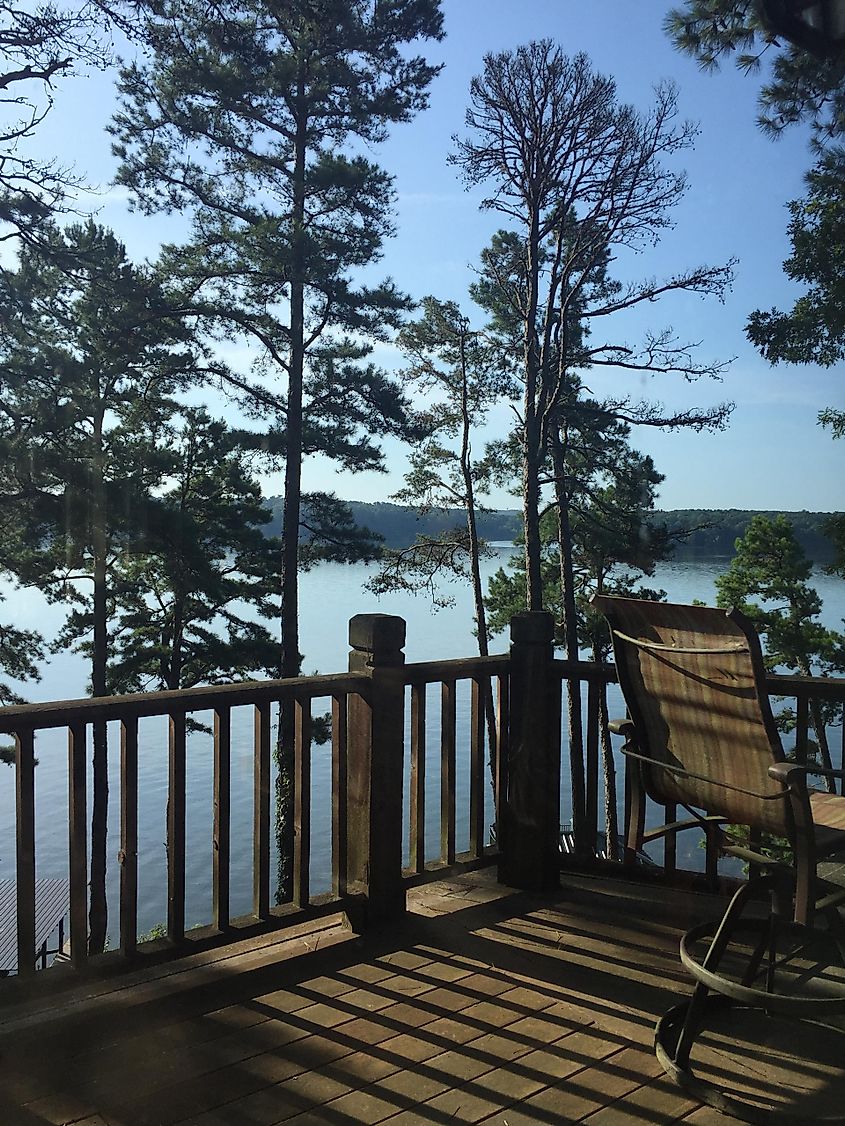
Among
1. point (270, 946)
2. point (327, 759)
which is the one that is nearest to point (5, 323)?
point (270, 946)

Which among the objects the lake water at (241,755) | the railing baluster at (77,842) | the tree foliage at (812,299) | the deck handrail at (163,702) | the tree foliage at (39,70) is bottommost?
the lake water at (241,755)

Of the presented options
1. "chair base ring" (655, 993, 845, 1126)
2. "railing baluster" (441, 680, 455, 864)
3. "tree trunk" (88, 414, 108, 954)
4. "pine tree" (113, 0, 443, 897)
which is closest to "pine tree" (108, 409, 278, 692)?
"tree trunk" (88, 414, 108, 954)

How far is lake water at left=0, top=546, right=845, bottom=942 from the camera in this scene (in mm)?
18562

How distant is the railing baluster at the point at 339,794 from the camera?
2.89 metres

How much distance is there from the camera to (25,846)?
87.4 inches

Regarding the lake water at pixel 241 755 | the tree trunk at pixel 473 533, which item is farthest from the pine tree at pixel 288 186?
the tree trunk at pixel 473 533

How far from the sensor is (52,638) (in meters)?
16.6

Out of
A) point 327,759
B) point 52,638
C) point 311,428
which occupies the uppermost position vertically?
point 311,428

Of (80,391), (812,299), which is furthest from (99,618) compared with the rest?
(812,299)

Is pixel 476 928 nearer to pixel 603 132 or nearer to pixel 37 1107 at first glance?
pixel 37 1107

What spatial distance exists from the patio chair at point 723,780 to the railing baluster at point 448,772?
2.68 ft

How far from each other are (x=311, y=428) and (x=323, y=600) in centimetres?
429

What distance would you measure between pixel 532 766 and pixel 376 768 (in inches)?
24.5

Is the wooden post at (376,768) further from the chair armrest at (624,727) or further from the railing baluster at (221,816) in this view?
the chair armrest at (624,727)
